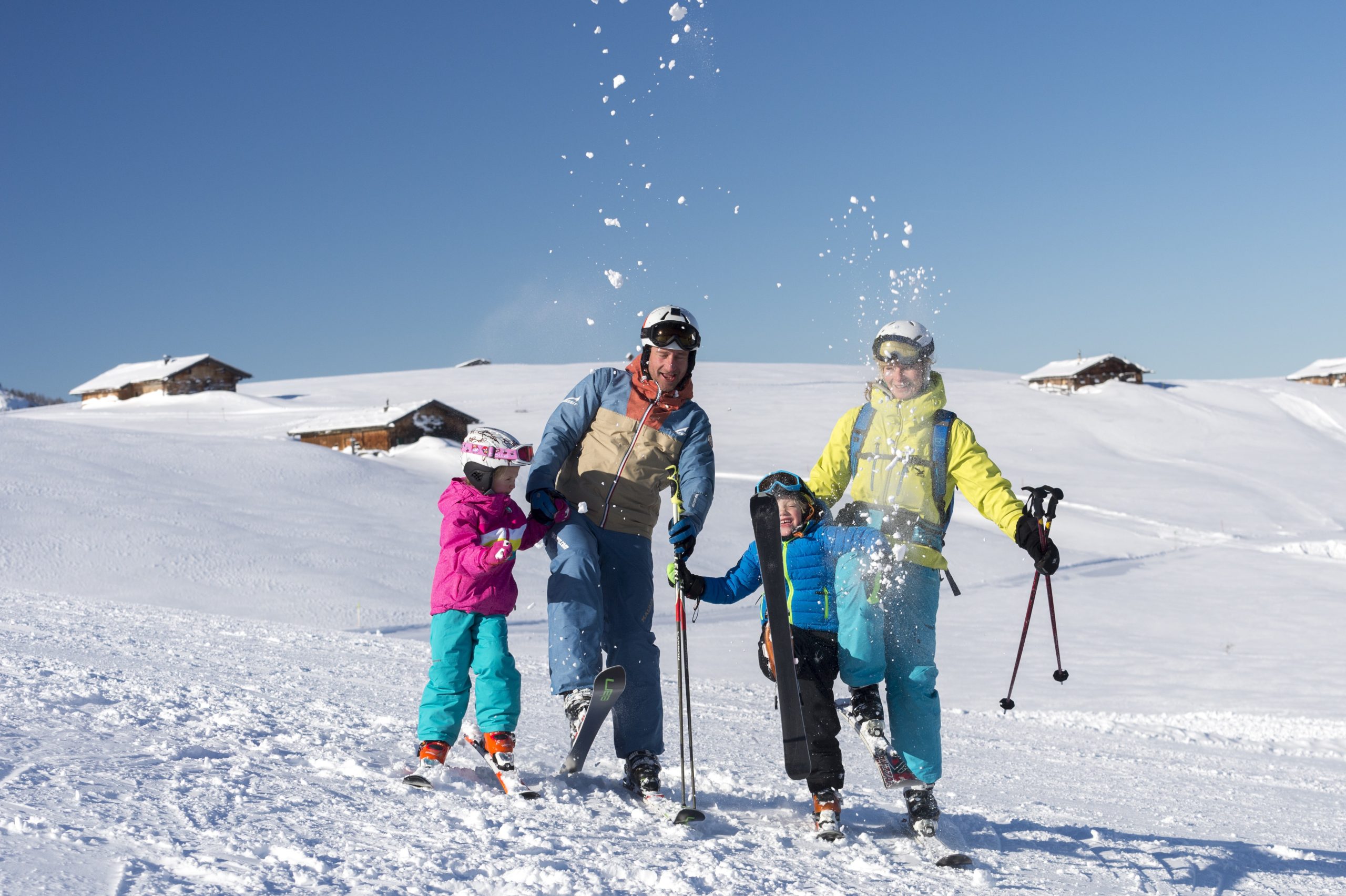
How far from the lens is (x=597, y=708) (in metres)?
3.73

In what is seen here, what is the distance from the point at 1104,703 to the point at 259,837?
905cm

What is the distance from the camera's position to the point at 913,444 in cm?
393

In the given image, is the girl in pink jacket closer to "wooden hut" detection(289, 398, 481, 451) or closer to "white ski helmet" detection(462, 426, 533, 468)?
"white ski helmet" detection(462, 426, 533, 468)

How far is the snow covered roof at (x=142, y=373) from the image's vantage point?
49812mm

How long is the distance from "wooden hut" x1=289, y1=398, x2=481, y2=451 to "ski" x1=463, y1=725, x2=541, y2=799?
30497 mm

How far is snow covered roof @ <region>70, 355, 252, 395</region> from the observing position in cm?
4981

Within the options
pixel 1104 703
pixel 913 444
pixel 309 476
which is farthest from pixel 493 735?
pixel 309 476

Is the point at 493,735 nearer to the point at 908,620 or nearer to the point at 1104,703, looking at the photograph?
the point at 908,620

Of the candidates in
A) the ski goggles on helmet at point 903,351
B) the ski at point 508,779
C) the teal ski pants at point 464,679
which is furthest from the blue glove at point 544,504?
the ski goggles on helmet at point 903,351

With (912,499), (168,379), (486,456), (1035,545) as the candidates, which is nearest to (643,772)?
(486,456)

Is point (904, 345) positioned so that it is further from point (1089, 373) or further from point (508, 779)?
point (1089, 373)

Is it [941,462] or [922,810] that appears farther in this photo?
[941,462]

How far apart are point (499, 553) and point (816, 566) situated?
130 cm

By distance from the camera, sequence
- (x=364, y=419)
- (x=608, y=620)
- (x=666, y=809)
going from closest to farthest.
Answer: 1. (x=666, y=809)
2. (x=608, y=620)
3. (x=364, y=419)
